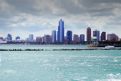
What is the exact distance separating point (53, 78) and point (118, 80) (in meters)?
8.27

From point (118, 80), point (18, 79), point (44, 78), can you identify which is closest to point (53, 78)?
point (44, 78)

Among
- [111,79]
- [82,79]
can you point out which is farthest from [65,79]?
[111,79]

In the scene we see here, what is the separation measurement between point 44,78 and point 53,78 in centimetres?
115

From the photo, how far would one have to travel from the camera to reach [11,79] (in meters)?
50.8

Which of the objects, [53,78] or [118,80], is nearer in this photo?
[118,80]

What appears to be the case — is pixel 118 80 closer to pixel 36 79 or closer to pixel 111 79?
pixel 111 79

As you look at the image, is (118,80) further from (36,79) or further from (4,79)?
(4,79)

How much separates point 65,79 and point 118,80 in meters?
6.33

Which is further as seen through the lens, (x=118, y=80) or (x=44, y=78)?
(x=44, y=78)

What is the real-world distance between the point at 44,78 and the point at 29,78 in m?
1.93

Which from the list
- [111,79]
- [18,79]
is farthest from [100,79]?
[18,79]

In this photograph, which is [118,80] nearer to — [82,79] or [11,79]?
[82,79]

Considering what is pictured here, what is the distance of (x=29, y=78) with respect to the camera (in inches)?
2037

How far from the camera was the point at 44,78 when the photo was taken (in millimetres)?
52438
